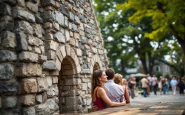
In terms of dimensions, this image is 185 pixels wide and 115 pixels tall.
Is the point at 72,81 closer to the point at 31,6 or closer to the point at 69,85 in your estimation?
the point at 69,85

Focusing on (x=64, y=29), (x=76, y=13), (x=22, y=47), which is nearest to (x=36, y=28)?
(x=22, y=47)

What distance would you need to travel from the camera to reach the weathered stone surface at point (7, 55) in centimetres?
320

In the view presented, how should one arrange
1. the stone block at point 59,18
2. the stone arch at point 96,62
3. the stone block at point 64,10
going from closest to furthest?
1. the stone block at point 59,18
2. the stone block at point 64,10
3. the stone arch at point 96,62

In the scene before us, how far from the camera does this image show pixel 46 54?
4.52 meters

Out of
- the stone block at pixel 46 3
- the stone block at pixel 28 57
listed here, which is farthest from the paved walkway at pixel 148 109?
the stone block at pixel 46 3

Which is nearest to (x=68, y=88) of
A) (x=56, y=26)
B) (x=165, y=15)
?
(x=56, y=26)

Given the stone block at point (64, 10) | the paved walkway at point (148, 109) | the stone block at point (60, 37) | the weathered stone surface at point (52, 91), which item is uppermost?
the stone block at point (64, 10)

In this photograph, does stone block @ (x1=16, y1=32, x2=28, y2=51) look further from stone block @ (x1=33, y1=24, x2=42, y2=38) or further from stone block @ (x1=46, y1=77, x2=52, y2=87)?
stone block @ (x1=46, y1=77, x2=52, y2=87)

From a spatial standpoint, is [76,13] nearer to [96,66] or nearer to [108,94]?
[96,66]

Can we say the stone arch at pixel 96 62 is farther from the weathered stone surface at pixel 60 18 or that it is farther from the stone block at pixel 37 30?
the stone block at pixel 37 30

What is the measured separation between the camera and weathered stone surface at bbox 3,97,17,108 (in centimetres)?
315

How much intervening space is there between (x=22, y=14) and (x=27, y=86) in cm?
122

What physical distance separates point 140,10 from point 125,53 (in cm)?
1292

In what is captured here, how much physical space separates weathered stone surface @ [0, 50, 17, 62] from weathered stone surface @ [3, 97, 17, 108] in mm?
602
